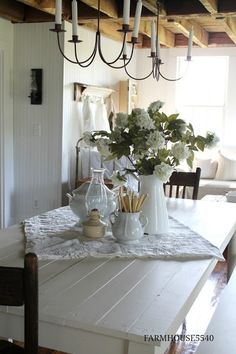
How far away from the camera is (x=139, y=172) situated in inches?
85.8

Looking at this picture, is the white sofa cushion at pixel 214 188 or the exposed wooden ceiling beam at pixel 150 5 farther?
the white sofa cushion at pixel 214 188

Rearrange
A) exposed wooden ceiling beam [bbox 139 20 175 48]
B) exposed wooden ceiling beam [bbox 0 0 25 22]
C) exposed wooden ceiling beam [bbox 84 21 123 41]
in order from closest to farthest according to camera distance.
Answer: exposed wooden ceiling beam [bbox 0 0 25 22] < exposed wooden ceiling beam [bbox 84 21 123 41] < exposed wooden ceiling beam [bbox 139 20 175 48]

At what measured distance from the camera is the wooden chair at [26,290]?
118 cm

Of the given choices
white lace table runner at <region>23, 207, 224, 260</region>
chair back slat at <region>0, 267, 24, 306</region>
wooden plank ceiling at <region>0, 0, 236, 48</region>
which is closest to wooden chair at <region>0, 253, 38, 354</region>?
chair back slat at <region>0, 267, 24, 306</region>

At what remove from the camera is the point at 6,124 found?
16.0 feet

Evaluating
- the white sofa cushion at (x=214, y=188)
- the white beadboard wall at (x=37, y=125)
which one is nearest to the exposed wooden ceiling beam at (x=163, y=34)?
the white beadboard wall at (x=37, y=125)

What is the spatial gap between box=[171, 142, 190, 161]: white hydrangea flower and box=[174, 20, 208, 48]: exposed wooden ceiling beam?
3.03 m

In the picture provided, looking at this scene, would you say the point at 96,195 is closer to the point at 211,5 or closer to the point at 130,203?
the point at 130,203

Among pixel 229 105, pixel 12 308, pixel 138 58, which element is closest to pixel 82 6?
pixel 138 58

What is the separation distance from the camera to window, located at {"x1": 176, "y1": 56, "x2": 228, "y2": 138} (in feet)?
21.4

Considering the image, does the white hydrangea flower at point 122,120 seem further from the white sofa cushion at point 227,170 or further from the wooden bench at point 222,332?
the white sofa cushion at point 227,170

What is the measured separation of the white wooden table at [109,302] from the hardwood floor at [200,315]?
102 cm

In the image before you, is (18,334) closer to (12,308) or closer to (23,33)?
(12,308)

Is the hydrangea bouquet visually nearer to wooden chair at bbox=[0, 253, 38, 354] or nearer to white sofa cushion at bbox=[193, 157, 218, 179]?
wooden chair at bbox=[0, 253, 38, 354]
